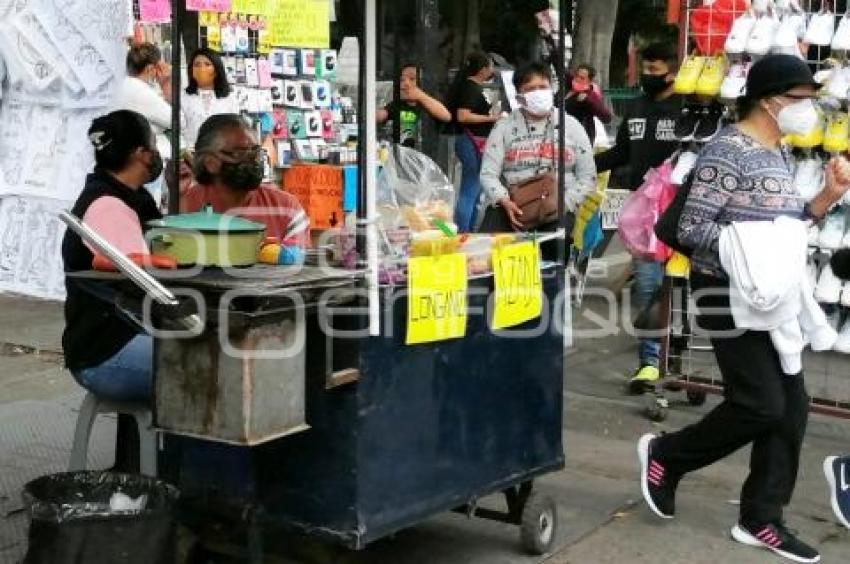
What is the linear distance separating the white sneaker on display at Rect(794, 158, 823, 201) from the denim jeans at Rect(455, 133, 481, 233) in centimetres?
159

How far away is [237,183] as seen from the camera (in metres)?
4.36

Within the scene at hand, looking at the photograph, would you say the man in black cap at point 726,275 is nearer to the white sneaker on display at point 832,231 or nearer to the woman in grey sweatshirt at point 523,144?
the white sneaker on display at point 832,231

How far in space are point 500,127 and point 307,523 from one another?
3.37 metres

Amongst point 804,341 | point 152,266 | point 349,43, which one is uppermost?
point 349,43

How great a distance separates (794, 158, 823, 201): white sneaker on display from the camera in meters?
5.99

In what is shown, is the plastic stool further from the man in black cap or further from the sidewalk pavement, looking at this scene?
the man in black cap

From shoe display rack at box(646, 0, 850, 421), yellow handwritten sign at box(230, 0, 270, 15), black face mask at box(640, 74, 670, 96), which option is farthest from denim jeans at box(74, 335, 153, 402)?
black face mask at box(640, 74, 670, 96)

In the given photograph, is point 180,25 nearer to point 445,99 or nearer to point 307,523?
point 307,523

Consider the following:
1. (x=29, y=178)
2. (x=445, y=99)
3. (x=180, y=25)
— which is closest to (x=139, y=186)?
(x=180, y=25)

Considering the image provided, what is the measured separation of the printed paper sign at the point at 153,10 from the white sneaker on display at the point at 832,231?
4.35m

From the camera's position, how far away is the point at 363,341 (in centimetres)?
370

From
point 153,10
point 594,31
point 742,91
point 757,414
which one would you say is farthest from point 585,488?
point 594,31

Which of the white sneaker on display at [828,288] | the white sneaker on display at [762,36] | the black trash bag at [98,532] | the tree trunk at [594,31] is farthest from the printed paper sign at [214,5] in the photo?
the tree trunk at [594,31]

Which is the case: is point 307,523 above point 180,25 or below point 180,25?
below
